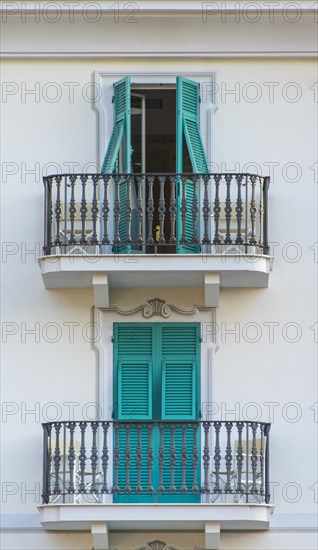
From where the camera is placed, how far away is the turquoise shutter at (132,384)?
2419 cm

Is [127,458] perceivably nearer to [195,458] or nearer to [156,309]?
[195,458]

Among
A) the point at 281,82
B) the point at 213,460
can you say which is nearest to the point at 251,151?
the point at 281,82

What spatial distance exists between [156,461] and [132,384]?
42.3 inches

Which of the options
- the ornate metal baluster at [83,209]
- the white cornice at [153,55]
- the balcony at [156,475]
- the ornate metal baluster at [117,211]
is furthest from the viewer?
the white cornice at [153,55]

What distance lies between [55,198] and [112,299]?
5.02 feet

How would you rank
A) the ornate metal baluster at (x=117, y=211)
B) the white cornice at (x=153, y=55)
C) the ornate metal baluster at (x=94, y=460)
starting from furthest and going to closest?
the white cornice at (x=153, y=55), the ornate metal baluster at (x=117, y=211), the ornate metal baluster at (x=94, y=460)

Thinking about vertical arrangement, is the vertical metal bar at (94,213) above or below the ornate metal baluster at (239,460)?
above

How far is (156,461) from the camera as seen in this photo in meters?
24.2

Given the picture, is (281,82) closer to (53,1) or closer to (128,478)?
(53,1)

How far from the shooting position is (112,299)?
2467cm

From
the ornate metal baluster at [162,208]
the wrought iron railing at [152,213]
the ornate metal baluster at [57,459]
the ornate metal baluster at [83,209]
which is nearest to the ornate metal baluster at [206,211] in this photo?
the wrought iron railing at [152,213]

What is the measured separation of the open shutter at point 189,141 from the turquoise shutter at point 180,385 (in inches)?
44.1

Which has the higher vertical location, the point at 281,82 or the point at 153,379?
the point at 281,82

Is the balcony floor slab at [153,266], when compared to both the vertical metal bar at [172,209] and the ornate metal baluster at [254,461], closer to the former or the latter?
the vertical metal bar at [172,209]
